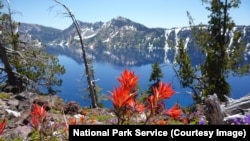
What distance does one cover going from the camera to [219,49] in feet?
98.1

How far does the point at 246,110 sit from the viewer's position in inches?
350

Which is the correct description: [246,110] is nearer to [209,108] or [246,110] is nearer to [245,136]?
[209,108]

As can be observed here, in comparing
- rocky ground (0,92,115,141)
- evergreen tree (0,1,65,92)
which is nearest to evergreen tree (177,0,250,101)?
evergreen tree (0,1,65,92)

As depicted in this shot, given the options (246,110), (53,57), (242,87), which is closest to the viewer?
(246,110)

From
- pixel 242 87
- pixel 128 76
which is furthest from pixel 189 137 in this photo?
pixel 242 87

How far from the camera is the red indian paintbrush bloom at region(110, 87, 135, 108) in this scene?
3.01m

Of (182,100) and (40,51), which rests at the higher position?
(40,51)

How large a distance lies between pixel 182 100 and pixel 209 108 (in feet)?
408

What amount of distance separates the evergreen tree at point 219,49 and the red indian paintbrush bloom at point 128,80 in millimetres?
26184
